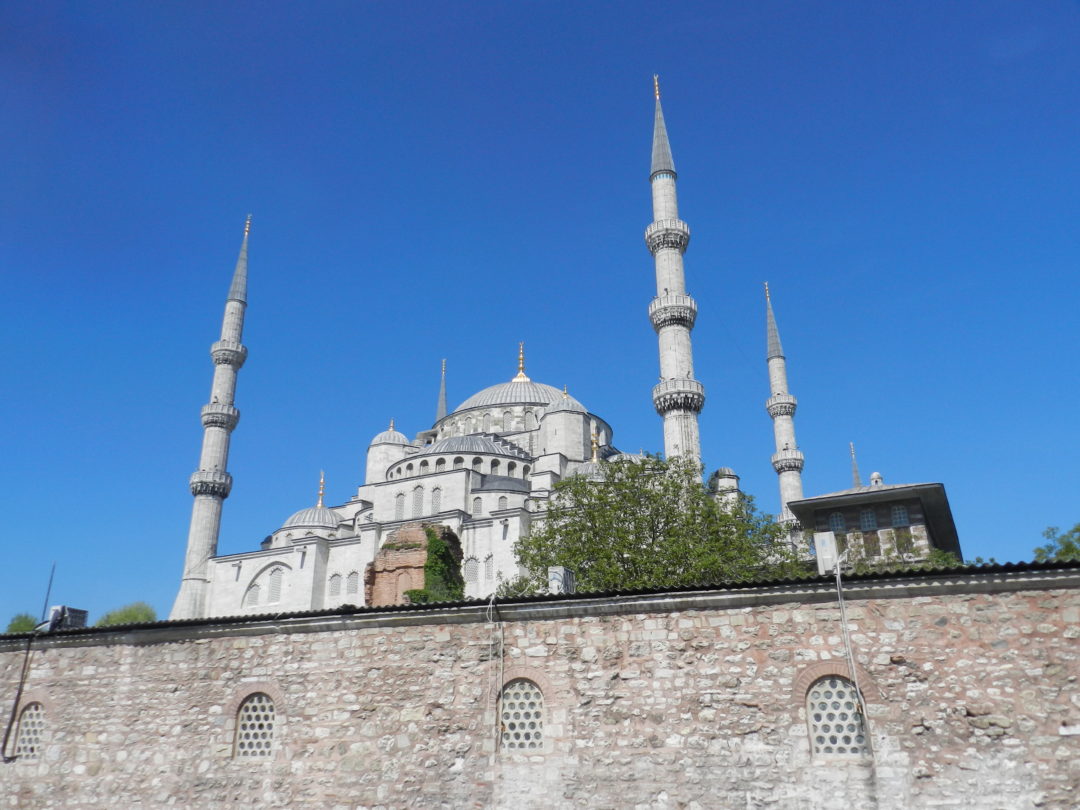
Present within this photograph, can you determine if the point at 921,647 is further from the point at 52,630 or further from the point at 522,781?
the point at 52,630

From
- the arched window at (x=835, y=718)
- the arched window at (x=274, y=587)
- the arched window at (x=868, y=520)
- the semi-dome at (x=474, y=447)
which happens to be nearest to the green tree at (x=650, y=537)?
the arched window at (x=868, y=520)

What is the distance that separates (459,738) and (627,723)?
61.9 inches

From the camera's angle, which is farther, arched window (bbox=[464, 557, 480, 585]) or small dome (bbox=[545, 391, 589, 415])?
small dome (bbox=[545, 391, 589, 415])

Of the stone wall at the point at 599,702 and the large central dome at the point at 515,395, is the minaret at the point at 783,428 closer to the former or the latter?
the large central dome at the point at 515,395

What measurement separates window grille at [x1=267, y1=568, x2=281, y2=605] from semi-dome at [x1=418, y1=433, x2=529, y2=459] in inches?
295

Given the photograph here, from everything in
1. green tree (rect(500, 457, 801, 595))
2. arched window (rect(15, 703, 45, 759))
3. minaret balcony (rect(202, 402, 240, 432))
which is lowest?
arched window (rect(15, 703, 45, 759))

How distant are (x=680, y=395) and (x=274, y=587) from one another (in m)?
18.2

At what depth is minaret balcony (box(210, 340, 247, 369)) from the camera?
37.5 metres

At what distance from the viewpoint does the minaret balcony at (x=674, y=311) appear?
28797 mm

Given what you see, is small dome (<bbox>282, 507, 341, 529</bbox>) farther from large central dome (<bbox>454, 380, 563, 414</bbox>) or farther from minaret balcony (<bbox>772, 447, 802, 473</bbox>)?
minaret balcony (<bbox>772, 447, 802, 473</bbox>)

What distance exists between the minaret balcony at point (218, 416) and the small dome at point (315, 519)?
5.03 metres

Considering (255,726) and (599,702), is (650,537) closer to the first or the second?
(599,702)

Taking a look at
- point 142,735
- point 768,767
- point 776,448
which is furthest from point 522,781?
point 776,448

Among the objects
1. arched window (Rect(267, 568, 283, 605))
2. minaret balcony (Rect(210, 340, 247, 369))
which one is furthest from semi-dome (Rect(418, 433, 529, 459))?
minaret balcony (Rect(210, 340, 247, 369))
